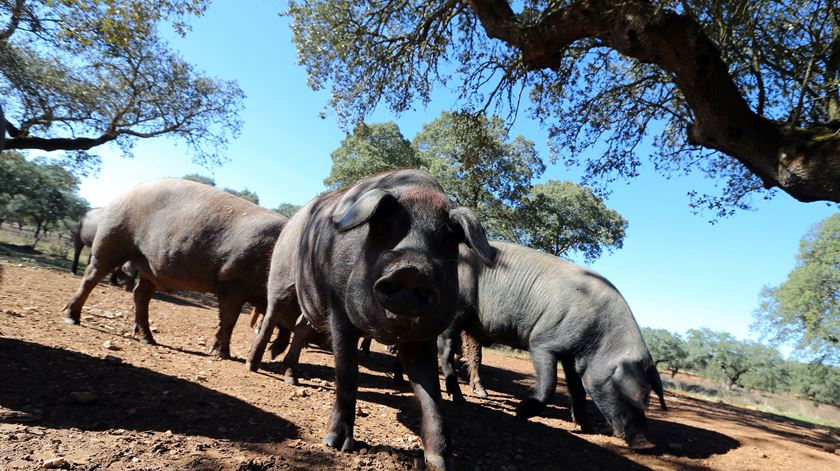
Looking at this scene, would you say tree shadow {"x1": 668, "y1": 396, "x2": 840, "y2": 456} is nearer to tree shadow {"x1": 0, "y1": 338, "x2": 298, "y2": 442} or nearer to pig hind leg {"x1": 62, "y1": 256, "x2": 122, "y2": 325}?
tree shadow {"x1": 0, "y1": 338, "x2": 298, "y2": 442}

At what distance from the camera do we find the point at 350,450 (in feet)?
9.04

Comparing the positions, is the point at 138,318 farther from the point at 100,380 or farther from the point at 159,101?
the point at 159,101

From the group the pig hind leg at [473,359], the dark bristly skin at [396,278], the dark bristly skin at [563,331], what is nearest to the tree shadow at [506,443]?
the dark bristly skin at [396,278]

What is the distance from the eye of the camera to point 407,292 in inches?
88.1

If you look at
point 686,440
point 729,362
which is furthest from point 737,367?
point 686,440

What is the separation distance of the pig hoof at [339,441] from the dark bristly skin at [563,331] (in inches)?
104

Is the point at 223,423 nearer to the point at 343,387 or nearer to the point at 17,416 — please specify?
the point at 343,387

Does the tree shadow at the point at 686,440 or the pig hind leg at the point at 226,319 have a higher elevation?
the pig hind leg at the point at 226,319

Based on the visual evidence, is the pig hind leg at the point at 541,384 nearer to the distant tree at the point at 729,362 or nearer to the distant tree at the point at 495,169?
the distant tree at the point at 495,169

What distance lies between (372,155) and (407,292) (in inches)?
790

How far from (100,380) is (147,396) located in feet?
1.68

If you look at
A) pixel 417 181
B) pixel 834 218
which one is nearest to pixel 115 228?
pixel 417 181

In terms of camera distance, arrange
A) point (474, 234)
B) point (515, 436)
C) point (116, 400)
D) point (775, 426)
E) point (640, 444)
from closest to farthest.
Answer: point (474, 234) → point (116, 400) → point (515, 436) → point (640, 444) → point (775, 426)

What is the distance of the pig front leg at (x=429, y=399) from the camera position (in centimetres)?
253
